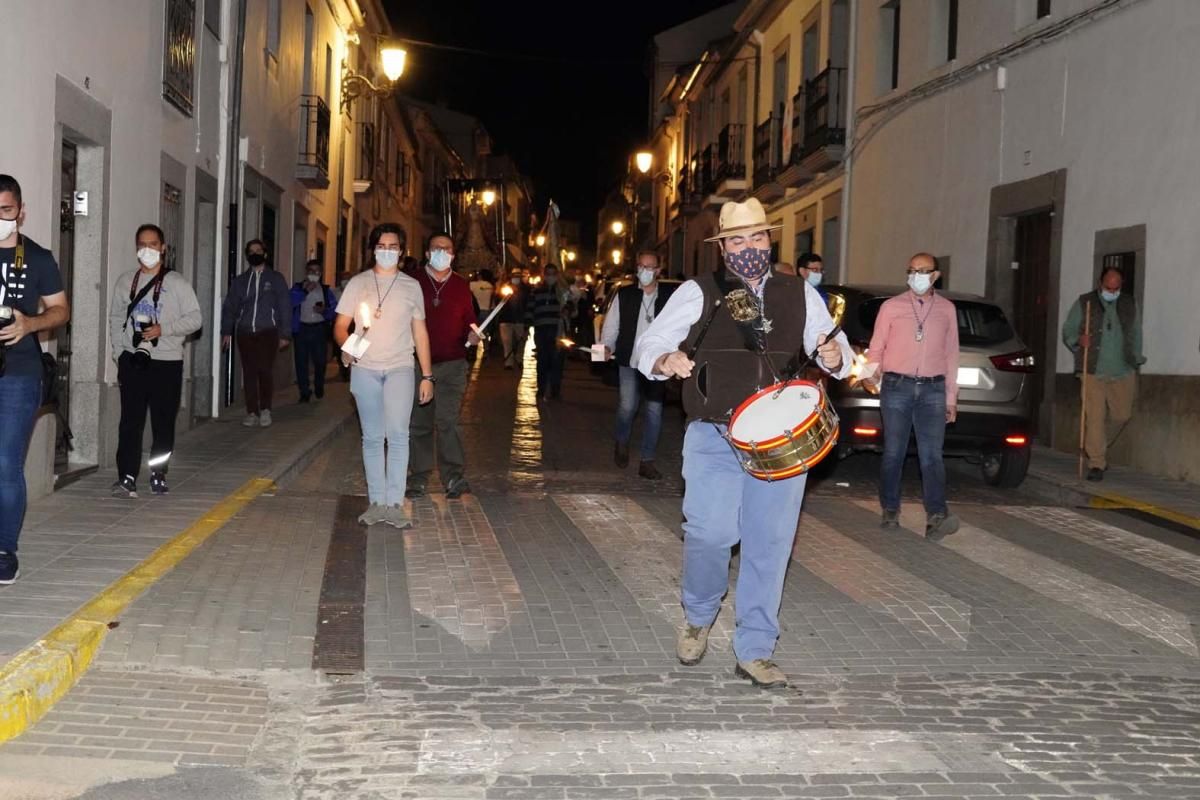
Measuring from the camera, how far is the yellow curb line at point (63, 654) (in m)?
5.02

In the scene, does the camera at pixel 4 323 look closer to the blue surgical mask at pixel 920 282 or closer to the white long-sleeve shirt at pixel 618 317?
the blue surgical mask at pixel 920 282

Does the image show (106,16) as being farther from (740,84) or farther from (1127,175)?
(740,84)

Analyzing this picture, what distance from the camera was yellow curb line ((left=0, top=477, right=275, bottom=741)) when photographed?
5.02 meters

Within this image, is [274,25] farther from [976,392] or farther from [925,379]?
[925,379]

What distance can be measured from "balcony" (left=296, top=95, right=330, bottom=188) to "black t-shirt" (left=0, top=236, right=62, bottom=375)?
1582 cm

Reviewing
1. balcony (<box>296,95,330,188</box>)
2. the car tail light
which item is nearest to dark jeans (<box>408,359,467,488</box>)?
the car tail light

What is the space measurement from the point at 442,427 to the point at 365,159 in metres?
22.2

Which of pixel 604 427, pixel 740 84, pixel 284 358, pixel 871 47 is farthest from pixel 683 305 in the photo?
pixel 740 84

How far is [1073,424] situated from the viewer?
49.4 ft

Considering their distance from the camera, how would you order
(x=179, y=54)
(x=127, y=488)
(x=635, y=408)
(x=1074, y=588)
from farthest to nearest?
(x=179, y=54) < (x=635, y=408) < (x=127, y=488) < (x=1074, y=588)

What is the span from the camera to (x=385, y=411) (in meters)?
9.20

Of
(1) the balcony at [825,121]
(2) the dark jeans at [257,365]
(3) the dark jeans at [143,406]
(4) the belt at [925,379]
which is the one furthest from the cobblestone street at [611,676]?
(1) the balcony at [825,121]

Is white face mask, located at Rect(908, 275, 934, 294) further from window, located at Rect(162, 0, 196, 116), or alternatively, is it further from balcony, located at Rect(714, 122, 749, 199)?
balcony, located at Rect(714, 122, 749, 199)

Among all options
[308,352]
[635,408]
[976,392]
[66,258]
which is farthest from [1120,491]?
[308,352]
